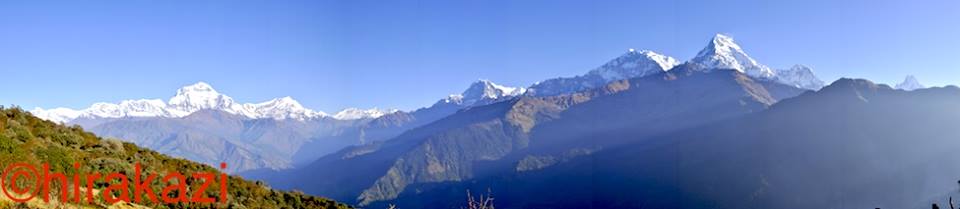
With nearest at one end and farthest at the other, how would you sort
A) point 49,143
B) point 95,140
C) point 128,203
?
point 128,203 < point 49,143 < point 95,140

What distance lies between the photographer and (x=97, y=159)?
3469cm

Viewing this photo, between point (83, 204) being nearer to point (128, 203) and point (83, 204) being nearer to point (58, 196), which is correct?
point (58, 196)

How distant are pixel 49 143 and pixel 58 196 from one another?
13337mm

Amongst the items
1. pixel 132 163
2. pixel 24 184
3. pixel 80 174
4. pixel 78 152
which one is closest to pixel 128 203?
pixel 80 174

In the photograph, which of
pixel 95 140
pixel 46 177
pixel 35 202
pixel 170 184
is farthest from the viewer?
pixel 95 140

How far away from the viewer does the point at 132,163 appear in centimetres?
3878

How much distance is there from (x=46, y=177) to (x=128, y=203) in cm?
416

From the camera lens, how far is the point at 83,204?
24.2 metres

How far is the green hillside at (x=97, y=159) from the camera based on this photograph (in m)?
29.2

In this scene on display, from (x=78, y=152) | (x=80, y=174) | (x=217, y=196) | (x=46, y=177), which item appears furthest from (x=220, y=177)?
(x=46, y=177)

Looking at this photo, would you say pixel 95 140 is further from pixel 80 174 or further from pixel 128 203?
pixel 128 203

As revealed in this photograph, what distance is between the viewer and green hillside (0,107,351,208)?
29.2 metres

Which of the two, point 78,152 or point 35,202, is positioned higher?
point 78,152

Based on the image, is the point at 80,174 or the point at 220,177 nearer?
the point at 80,174
